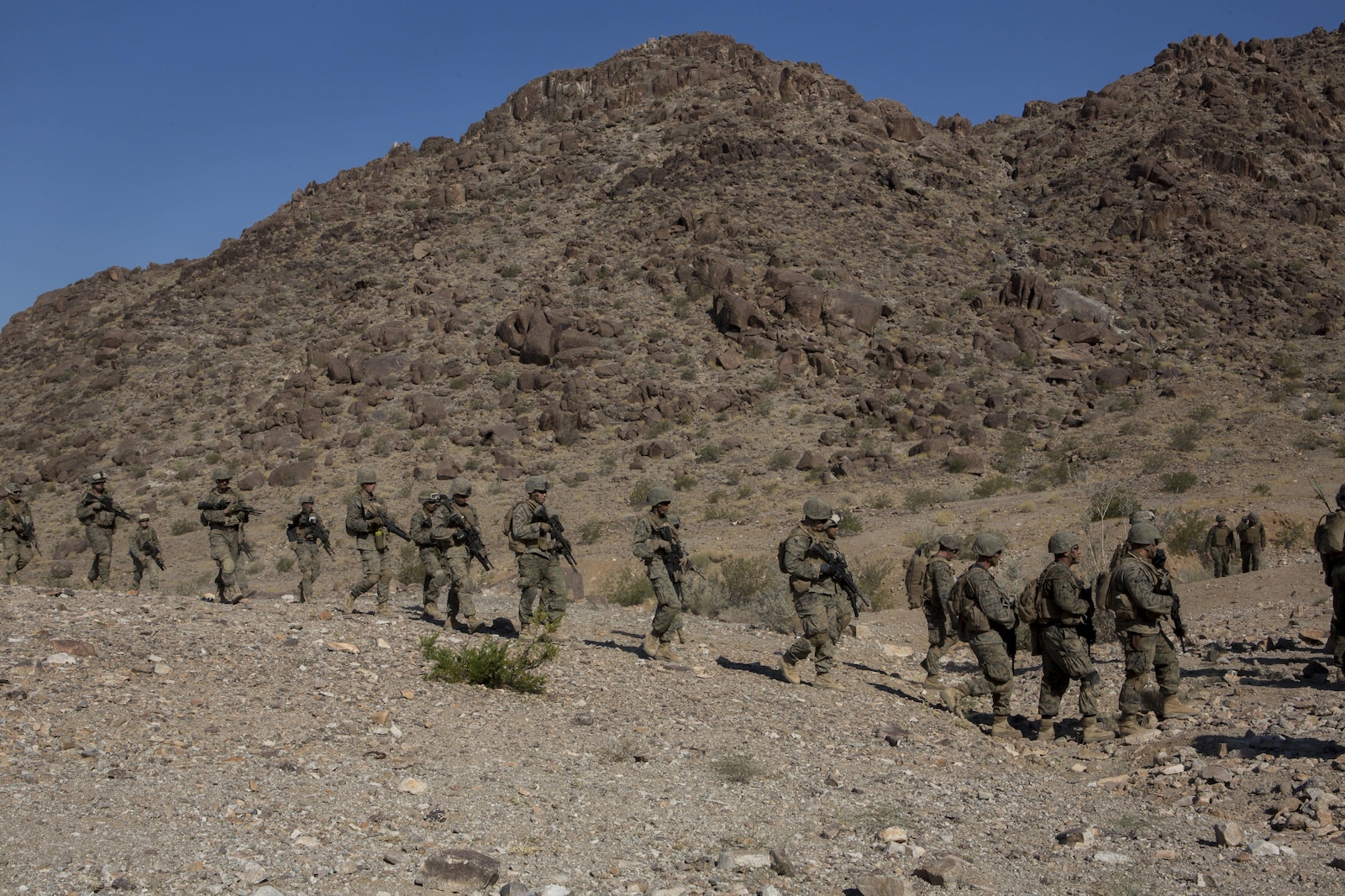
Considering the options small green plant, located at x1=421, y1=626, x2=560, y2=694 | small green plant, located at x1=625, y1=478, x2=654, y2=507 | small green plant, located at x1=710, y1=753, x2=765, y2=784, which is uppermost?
small green plant, located at x1=625, y1=478, x2=654, y2=507

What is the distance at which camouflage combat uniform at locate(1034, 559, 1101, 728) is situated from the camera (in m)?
8.58

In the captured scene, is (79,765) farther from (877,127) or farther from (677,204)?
(877,127)

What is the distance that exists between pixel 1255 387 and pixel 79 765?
3506cm

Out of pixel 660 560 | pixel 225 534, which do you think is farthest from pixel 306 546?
pixel 660 560

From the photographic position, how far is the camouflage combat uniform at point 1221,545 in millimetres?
17281

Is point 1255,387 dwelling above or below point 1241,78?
below

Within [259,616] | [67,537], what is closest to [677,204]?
[67,537]

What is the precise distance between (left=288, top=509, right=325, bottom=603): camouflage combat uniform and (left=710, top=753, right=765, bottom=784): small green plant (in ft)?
27.0

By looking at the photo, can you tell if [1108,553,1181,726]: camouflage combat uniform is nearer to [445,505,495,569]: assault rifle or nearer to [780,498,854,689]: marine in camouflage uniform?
[780,498,854,689]: marine in camouflage uniform

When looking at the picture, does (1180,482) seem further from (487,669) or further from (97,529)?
(97,529)

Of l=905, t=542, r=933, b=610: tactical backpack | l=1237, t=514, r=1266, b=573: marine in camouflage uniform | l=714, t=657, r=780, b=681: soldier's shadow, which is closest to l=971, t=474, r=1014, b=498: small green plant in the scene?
l=1237, t=514, r=1266, b=573: marine in camouflage uniform

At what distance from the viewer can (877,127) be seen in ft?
177

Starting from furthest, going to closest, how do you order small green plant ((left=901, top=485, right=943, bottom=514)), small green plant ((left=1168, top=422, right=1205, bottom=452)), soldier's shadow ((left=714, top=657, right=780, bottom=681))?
small green plant ((left=1168, top=422, right=1205, bottom=452)) < small green plant ((left=901, top=485, right=943, bottom=514)) < soldier's shadow ((left=714, top=657, right=780, bottom=681))

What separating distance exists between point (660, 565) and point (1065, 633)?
13.0ft
